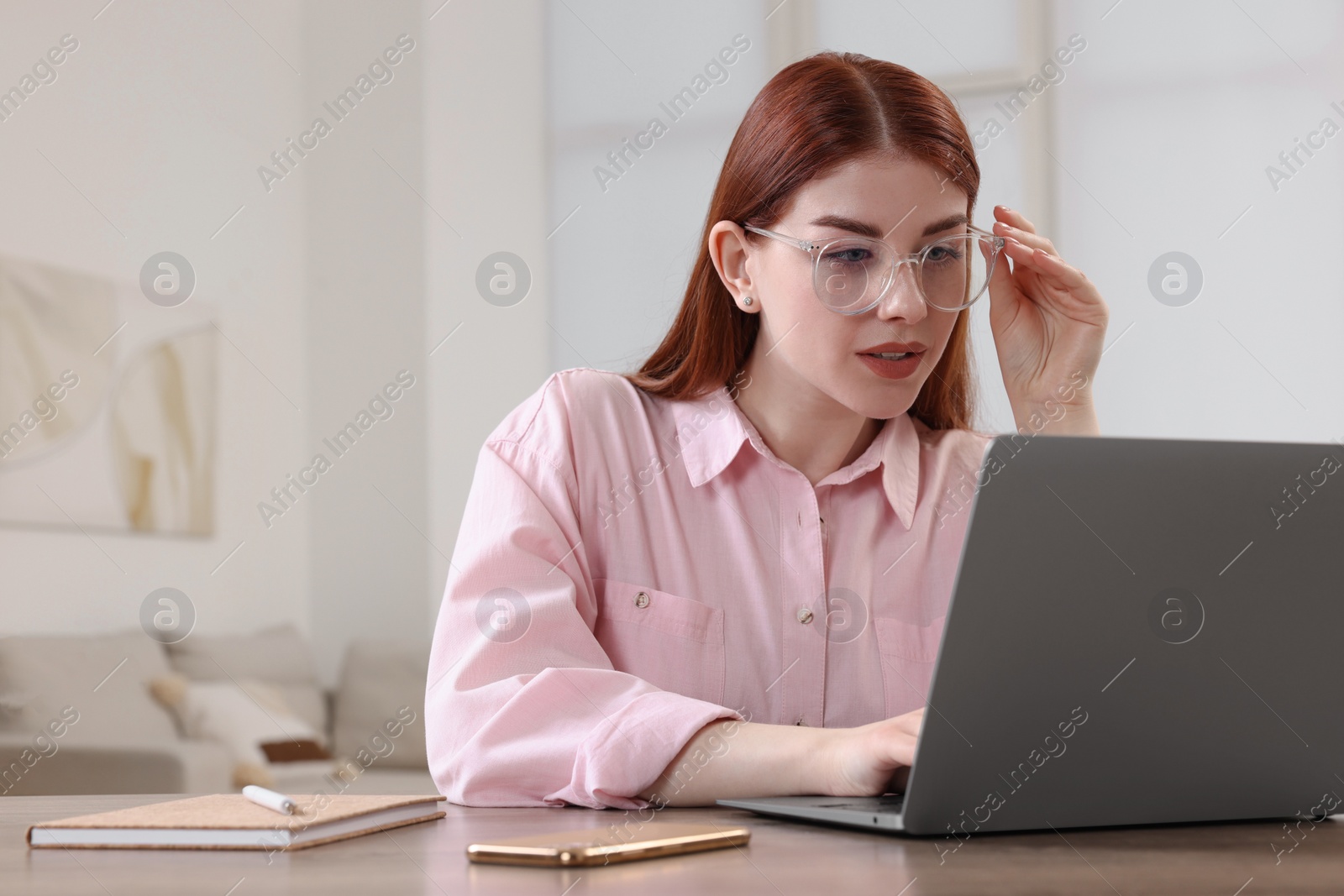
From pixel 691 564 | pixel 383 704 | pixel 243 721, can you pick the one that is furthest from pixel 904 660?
pixel 383 704

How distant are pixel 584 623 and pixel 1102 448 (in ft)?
2.41

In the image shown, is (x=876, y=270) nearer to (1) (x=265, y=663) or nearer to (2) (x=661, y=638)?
(2) (x=661, y=638)

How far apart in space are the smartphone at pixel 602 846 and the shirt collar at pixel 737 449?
2.59ft

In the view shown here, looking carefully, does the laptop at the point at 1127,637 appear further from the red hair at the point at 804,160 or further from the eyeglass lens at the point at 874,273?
the red hair at the point at 804,160

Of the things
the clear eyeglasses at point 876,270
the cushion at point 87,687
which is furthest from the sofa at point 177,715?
the clear eyeglasses at point 876,270

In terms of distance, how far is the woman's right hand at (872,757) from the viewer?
865 millimetres

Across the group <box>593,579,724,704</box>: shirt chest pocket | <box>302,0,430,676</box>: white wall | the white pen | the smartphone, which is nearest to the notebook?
the white pen

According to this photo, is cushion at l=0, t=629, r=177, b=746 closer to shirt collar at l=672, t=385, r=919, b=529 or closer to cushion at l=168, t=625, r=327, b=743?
cushion at l=168, t=625, r=327, b=743

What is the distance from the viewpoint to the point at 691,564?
1.49 meters

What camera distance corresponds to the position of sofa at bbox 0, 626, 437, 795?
11.5 feet

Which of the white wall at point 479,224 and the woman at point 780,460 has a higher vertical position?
the white wall at point 479,224

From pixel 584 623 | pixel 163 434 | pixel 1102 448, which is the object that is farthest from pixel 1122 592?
pixel 163 434

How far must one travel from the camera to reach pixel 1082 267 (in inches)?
155

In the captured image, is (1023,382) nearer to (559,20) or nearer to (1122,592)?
(1122,592)
